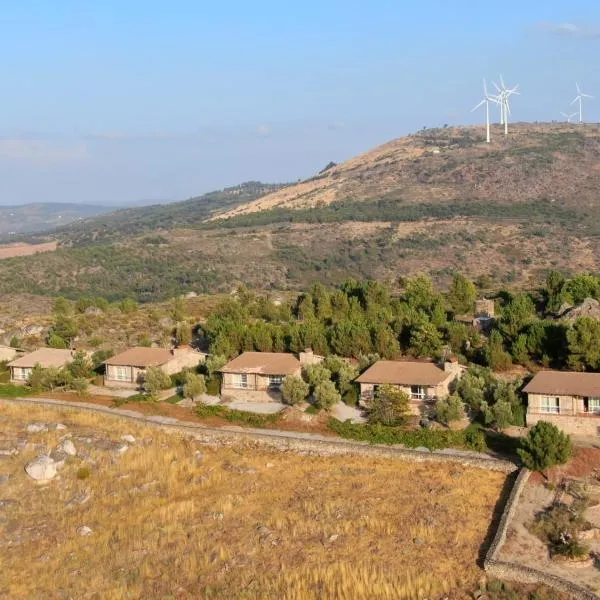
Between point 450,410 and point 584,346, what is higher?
point 584,346

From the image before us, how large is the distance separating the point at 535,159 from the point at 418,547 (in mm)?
163544

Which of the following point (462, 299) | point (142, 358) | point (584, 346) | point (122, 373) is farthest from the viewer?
point (462, 299)

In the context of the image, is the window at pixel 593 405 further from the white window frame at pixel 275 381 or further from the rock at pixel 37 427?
the rock at pixel 37 427

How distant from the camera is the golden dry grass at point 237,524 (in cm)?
2816

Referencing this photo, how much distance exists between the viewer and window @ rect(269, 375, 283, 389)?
163 feet

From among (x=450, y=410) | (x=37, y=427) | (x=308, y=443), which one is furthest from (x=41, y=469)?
(x=450, y=410)

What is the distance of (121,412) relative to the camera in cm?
4722

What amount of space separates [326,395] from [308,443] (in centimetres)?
532

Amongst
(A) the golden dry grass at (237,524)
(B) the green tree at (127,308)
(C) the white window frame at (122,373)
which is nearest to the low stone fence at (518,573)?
(A) the golden dry grass at (237,524)

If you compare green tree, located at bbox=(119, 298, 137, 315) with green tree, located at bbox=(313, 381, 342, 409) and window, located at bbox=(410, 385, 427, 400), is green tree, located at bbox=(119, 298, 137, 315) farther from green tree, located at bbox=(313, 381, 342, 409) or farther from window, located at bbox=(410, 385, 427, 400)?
window, located at bbox=(410, 385, 427, 400)

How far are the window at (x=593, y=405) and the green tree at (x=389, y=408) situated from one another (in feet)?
32.5

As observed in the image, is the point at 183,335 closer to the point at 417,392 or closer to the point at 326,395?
the point at 326,395

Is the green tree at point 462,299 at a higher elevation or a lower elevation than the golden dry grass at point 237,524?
higher

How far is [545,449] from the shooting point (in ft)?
116
